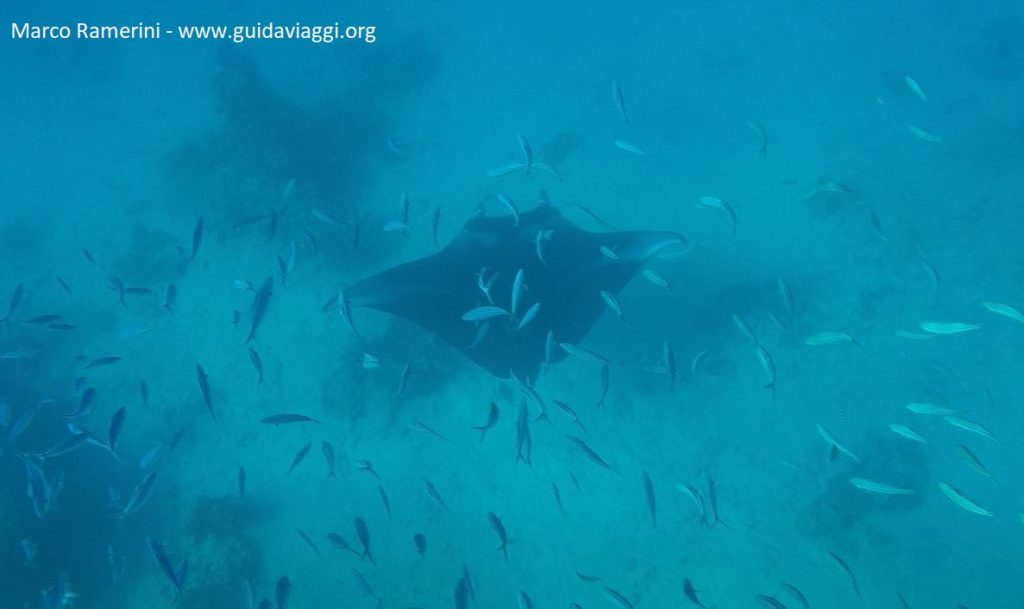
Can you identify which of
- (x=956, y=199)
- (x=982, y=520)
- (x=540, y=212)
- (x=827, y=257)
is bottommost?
(x=982, y=520)

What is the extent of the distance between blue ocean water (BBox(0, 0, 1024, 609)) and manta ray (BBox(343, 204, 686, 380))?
0.27 feet

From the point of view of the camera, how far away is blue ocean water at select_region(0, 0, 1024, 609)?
7.15 meters

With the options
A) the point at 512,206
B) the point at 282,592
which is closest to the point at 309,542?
the point at 282,592

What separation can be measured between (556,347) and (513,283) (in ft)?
3.32

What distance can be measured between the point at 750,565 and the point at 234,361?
10.3m

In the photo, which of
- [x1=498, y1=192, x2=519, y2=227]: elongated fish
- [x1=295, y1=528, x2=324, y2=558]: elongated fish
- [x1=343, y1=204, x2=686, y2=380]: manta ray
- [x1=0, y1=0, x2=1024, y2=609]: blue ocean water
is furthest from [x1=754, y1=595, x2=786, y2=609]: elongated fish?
[x1=498, y1=192, x2=519, y2=227]: elongated fish

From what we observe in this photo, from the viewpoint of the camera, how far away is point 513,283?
676 cm

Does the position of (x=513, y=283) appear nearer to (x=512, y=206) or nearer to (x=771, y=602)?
(x=512, y=206)

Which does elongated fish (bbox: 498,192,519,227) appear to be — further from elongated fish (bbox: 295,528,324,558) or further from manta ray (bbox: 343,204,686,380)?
elongated fish (bbox: 295,528,324,558)

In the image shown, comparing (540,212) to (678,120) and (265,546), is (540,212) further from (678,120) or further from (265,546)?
(678,120)

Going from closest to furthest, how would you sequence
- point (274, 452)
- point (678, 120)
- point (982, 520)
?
point (982, 520)
point (274, 452)
point (678, 120)

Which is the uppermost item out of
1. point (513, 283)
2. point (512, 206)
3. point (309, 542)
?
point (512, 206)

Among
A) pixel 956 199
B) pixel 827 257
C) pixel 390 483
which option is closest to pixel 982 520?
pixel 827 257

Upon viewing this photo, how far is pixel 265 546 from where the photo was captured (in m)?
8.64
